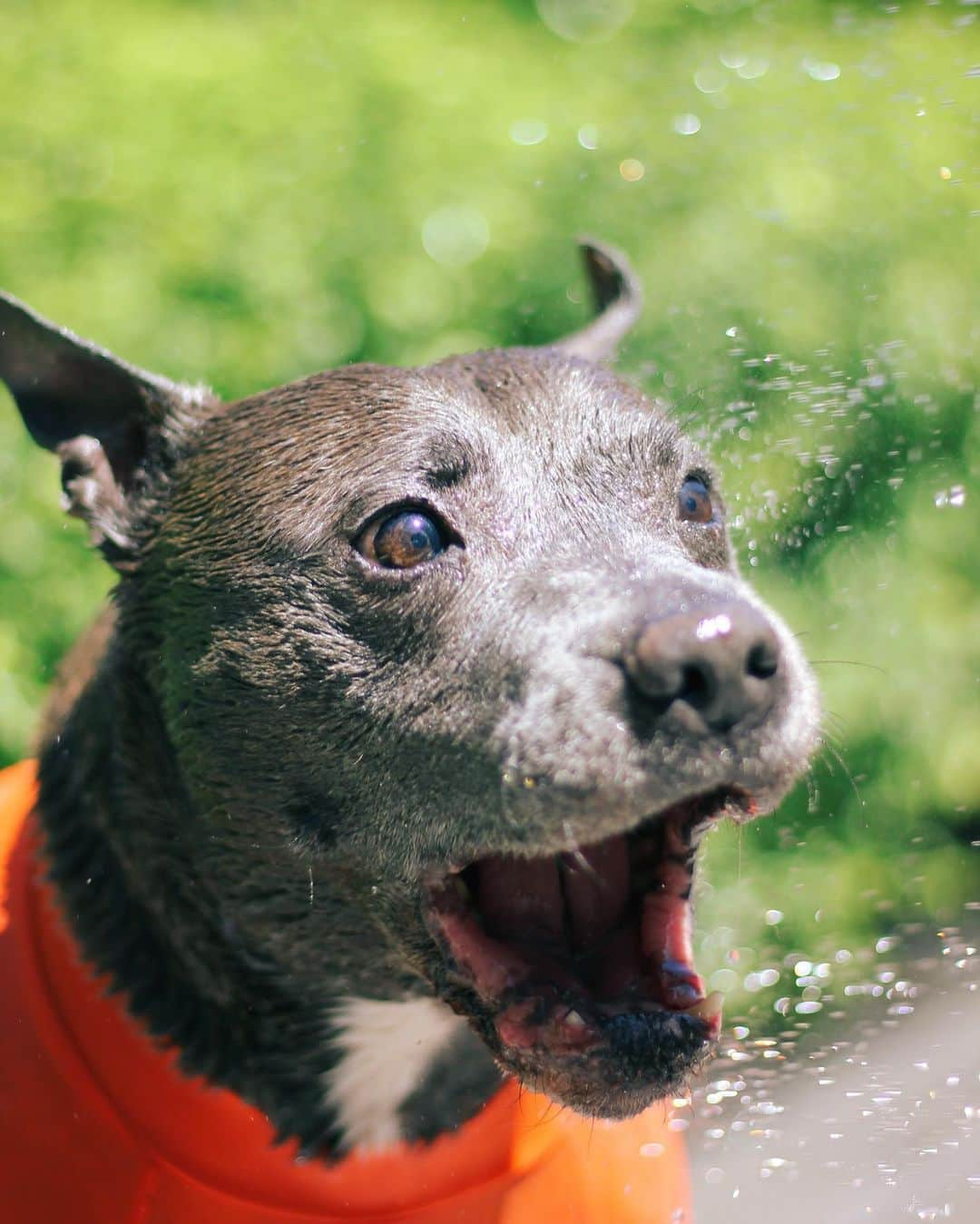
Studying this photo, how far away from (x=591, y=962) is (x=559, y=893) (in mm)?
139

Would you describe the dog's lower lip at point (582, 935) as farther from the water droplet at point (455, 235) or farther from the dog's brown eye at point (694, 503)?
the water droplet at point (455, 235)

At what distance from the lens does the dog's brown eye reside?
3077 millimetres

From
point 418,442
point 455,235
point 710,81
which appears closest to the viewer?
point 418,442

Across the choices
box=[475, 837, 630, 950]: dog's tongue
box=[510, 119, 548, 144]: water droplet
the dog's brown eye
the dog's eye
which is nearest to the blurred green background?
box=[510, 119, 548, 144]: water droplet

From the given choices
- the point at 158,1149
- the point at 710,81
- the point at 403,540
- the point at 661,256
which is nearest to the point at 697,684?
the point at 403,540

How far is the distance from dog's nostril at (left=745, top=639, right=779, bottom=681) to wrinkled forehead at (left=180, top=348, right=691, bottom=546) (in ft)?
1.94

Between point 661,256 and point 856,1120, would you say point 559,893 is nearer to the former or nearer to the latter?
point 856,1120

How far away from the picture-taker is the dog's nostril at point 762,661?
93.6 inches

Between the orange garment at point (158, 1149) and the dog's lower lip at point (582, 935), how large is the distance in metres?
0.65

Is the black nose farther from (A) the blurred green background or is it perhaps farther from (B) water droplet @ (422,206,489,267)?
Answer: (B) water droplet @ (422,206,489,267)

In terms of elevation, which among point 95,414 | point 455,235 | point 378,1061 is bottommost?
point 378,1061

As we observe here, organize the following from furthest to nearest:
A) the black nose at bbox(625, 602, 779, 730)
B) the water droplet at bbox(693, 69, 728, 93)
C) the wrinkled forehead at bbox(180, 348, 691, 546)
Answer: the water droplet at bbox(693, 69, 728, 93)
the wrinkled forehead at bbox(180, 348, 691, 546)
the black nose at bbox(625, 602, 779, 730)

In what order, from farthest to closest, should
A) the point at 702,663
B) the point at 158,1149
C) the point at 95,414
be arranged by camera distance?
the point at 95,414, the point at 158,1149, the point at 702,663

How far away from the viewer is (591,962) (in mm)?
2729
